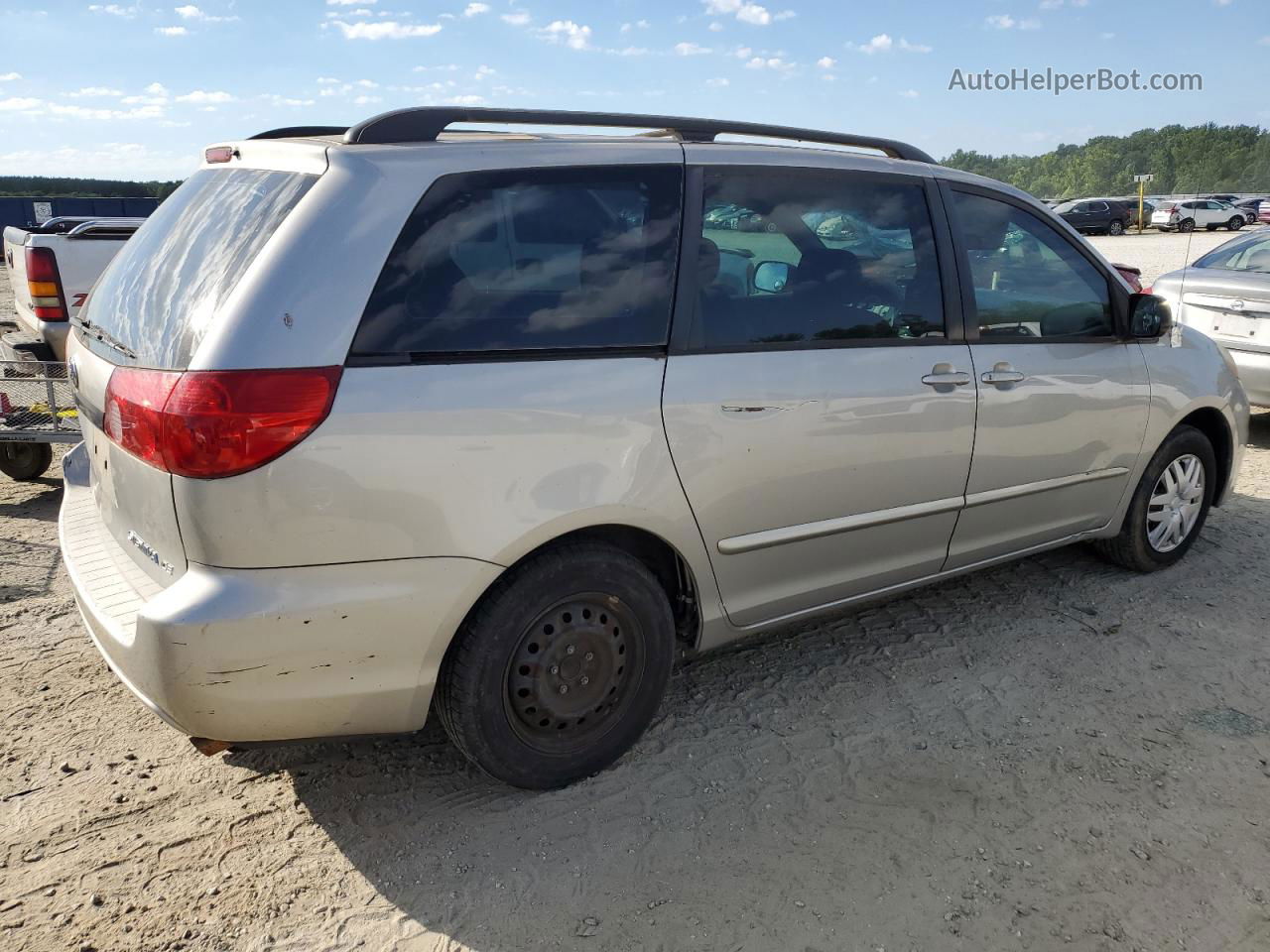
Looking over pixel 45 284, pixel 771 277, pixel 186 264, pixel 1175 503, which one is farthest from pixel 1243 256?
pixel 45 284

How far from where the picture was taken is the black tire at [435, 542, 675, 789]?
8.93 ft

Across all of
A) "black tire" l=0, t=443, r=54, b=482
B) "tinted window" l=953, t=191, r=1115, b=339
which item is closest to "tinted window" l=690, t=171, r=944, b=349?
"tinted window" l=953, t=191, r=1115, b=339

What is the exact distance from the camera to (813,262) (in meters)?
3.35

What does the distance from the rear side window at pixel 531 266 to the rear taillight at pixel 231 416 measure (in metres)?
0.18

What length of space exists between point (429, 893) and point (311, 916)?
289mm

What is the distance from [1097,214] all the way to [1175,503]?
3999 cm

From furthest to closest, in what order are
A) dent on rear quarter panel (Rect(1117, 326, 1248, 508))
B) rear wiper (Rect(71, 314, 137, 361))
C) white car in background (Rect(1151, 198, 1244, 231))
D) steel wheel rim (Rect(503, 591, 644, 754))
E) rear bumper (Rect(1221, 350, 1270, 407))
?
white car in background (Rect(1151, 198, 1244, 231)), rear bumper (Rect(1221, 350, 1270, 407)), dent on rear quarter panel (Rect(1117, 326, 1248, 508)), steel wheel rim (Rect(503, 591, 644, 754)), rear wiper (Rect(71, 314, 137, 361))

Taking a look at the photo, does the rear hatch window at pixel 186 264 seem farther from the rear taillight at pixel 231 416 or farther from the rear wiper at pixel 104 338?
the rear taillight at pixel 231 416

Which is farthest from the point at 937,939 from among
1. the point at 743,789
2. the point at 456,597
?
the point at 456,597

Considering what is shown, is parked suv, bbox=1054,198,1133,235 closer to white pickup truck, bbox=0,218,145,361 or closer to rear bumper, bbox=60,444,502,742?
white pickup truck, bbox=0,218,145,361

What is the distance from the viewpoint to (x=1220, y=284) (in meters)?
7.33

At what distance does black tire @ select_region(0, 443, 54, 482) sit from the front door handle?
5241 millimetres

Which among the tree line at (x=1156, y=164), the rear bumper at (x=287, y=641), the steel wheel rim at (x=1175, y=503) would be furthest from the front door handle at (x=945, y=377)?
the tree line at (x=1156, y=164)

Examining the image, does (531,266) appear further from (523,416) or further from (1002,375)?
(1002,375)
